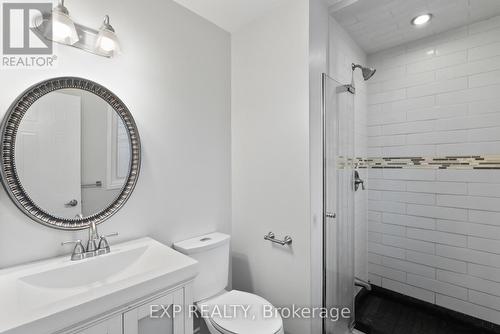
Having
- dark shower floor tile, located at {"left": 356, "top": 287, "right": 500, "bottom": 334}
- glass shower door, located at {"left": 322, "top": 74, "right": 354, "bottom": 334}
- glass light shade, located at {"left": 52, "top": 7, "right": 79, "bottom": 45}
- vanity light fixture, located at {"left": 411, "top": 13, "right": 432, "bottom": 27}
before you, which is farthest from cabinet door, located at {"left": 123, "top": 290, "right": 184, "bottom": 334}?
vanity light fixture, located at {"left": 411, "top": 13, "right": 432, "bottom": 27}

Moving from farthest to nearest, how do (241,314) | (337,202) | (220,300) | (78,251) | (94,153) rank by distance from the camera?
(337,202)
(220,300)
(241,314)
(94,153)
(78,251)

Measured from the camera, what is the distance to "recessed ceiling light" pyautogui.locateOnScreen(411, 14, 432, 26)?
70.8 inches

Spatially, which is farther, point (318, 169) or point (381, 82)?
point (381, 82)

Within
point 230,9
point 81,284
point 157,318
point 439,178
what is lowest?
point 157,318

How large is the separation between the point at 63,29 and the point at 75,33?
5 centimetres

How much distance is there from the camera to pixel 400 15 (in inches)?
70.1

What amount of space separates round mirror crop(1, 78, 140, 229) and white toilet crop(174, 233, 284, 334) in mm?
573

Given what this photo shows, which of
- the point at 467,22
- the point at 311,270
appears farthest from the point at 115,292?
the point at 467,22

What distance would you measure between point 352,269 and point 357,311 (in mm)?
414

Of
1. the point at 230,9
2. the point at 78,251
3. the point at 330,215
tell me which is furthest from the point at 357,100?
the point at 78,251

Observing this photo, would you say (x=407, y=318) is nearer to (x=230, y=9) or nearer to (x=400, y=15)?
(x=400, y=15)

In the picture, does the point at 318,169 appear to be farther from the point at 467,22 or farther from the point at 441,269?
the point at 467,22

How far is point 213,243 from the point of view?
1573mm

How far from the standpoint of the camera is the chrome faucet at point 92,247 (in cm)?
111
